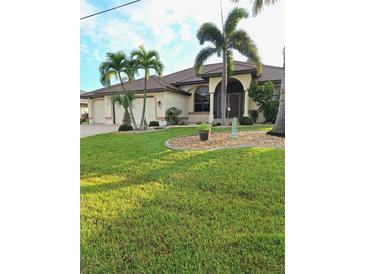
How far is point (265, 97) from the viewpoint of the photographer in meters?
6.83

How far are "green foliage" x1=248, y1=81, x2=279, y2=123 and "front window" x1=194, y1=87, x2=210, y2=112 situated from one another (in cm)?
180

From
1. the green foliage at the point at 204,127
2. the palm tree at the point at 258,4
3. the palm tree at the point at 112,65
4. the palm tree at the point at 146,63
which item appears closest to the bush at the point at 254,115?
the green foliage at the point at 204,127

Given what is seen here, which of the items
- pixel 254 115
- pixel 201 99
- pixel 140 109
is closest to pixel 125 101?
pixel 140 109

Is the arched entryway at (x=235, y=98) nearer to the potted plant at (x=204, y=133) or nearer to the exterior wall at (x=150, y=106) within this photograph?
the exterior wall at (x=150, y=106)

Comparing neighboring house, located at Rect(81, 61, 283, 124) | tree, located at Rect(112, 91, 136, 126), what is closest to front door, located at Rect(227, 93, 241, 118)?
neighboring house, located at Rect(81, 61, 283, 124)

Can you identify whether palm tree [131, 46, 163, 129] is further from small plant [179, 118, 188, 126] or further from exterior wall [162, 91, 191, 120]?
small plant [179, 118, 188, 126]

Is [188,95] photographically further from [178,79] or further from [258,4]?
[258,4]

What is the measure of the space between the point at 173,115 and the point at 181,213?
168 inches

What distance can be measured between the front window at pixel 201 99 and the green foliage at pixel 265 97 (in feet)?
5.89
